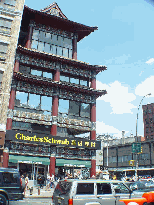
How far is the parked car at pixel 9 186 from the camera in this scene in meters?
13.3

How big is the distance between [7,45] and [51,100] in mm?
10608

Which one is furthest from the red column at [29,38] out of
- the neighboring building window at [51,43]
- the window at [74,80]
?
the window at [74,80]

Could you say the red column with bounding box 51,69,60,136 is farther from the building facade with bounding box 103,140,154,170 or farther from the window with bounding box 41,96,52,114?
the building facade with bounding box 103,140,154,170

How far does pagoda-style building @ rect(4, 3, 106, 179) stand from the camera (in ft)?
108

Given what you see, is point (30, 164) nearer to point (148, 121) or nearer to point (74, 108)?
point (74, 108)

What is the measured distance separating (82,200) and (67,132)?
88.4ft

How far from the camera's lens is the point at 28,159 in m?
32.2

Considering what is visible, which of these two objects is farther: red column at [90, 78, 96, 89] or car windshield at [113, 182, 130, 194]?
red column at [90, 78, 96, 89]

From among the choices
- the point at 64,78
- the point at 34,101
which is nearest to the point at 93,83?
the point at 64,78

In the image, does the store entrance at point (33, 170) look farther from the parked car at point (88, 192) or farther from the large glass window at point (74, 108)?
the parked car at point (88, 192)

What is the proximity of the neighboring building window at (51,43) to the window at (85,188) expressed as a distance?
31.3 m

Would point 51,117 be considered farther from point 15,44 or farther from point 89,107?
point 15,44

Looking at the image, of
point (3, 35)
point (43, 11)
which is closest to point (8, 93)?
point (3, 35)

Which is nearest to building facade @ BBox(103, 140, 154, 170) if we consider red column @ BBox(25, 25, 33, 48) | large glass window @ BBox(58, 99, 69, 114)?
large glass window @ BBox(58, 99, 69, 114)
